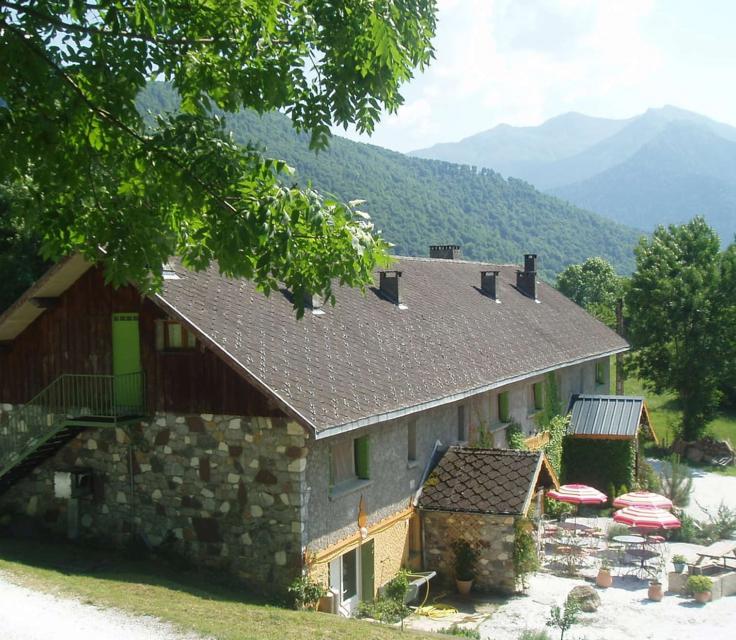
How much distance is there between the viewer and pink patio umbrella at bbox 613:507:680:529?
21.8 metres

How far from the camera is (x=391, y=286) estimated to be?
2470 cm

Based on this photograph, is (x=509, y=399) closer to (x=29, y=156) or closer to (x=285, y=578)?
(x=285, y=578)

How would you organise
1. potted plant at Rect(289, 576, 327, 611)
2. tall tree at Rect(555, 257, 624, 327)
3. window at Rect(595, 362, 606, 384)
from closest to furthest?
1. potted plant at Rect(289, 576, 327, 611)
2. window at Rect(595, 362, 606, 384)
3. tall tree at Rect(555, 257, 624, 327)

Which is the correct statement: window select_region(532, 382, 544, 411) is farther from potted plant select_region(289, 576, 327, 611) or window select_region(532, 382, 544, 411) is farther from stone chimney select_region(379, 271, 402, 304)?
potted plant select_region(289, 576, 327, 611)

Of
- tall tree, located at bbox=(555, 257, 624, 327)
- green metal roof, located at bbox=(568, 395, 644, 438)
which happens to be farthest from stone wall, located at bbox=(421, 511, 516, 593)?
tall tree, located at bbox=(555, 257, 624, 327)

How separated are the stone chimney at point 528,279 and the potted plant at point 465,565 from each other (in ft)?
59.2

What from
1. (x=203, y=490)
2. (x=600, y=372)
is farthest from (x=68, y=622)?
(x=600, y=372)

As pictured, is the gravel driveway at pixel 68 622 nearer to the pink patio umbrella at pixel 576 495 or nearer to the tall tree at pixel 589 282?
the pink patio umbrella at pixel 576 495

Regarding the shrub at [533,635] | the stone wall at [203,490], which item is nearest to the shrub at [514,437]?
the shrub at [533,635]

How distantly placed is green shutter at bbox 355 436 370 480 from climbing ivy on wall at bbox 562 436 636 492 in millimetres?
14096

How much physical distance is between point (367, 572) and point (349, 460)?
7.92ft

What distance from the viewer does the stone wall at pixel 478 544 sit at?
18688 mm

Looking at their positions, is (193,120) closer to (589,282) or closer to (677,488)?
(677,488)

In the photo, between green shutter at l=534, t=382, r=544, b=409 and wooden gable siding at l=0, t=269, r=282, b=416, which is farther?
green shutter at l=534, t=382, r=544, b=409
